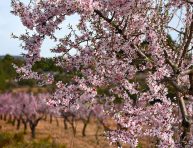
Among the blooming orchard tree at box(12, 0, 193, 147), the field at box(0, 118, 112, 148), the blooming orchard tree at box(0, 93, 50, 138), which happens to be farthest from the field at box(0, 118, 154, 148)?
the blooming orchard tree at box(12, 0, 193, 147)

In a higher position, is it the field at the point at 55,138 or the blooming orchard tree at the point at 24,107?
the blooming orchard tree at the point at 24,107

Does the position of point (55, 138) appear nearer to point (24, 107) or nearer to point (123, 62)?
point (24, 107)

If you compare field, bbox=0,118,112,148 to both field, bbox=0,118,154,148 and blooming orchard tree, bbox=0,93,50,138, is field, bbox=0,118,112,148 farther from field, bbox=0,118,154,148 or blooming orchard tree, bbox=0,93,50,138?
blooming orchard tree, bbox=0,93,50,138

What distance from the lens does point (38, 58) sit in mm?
7477

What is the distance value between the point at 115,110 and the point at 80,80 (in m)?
0.90

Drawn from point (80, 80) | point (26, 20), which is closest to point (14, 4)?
point (26, 20)

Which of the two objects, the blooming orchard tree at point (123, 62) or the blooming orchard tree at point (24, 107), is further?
the blooming orchard tree at point (24, 107)

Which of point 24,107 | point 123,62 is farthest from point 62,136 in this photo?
point 123,62

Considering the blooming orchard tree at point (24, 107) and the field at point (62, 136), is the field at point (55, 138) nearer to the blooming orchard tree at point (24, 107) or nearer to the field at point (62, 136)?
the field at point (62, 136)

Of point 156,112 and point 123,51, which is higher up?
point 123,51

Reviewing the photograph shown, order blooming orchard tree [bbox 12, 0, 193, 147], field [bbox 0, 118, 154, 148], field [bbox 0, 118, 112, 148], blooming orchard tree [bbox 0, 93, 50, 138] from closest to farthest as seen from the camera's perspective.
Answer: blooming orchard tree [bbox 12, 0, 193, 147], field [bbox 0, 118, 154, 148], field [bbox 0, 118, 112, 148], blooming orchard tree [bbox 0, 93, 50, 138]

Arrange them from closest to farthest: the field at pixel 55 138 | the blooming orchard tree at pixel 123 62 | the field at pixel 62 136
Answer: the blooming orchard tree at pixel 123 62
the field at pixel 55 138
the field at pixel 62 136

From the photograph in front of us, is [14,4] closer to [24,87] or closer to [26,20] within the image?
[26,20]

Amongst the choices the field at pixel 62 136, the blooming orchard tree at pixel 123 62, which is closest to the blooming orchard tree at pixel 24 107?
the field at pixel 62 136
